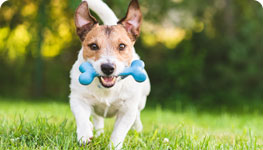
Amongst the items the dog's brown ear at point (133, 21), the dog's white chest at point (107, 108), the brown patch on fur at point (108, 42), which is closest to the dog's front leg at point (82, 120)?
the dog's white chest at point (107, 108)

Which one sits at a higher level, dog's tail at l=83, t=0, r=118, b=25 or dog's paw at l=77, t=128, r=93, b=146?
dog's tail at l=83, t=0, r=118, b=25

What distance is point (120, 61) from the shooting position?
3.64 m

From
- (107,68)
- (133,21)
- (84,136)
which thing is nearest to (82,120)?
(84,136)

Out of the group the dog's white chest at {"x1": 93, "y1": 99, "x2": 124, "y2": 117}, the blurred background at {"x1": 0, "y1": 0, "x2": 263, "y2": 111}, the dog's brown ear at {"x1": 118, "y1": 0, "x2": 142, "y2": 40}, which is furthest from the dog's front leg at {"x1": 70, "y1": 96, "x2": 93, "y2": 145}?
the blurred background at {"x1": 0, "y1": 0, "x2": 263, "y2": 111}

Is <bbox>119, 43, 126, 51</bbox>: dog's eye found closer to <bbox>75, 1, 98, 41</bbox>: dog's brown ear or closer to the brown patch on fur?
the brown patch on fur

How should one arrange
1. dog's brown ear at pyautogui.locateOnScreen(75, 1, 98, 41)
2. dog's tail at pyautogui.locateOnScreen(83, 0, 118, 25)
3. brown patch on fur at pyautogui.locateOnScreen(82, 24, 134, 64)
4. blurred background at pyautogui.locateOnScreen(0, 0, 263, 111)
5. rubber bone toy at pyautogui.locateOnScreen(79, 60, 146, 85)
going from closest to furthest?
rubber bone toy at pyautogui.locateOnScreen(79, 60, 146, 85)
brown patch on fur at pyautogui.locateOnScreen(82, 24, 134, 64)
dog's brown ear at pyautogui.locateOnScreen(75, 1, 98, 41)
dog's tail at pyautogui.locateOnScreen(83, 0, 118, 25)
blurred background at pyautogui.locateOnScreen(0, 0, 263, 111)

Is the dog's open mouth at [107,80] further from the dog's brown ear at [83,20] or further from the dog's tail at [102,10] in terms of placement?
the dog's tail at [102,10]

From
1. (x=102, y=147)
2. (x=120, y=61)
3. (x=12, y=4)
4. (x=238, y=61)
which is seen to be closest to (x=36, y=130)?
(x=102, y=147)

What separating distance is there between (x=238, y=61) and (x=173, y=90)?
2.65 metres

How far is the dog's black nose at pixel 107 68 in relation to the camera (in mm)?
3381

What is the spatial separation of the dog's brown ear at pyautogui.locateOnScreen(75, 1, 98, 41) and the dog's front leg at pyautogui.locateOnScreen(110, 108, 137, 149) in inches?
40.6

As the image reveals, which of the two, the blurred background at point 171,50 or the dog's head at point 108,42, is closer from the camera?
the dog's head at point 108,42

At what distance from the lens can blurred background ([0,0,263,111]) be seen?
11.4 meters

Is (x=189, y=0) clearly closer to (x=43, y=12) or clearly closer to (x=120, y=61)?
(x=43, y=12)
